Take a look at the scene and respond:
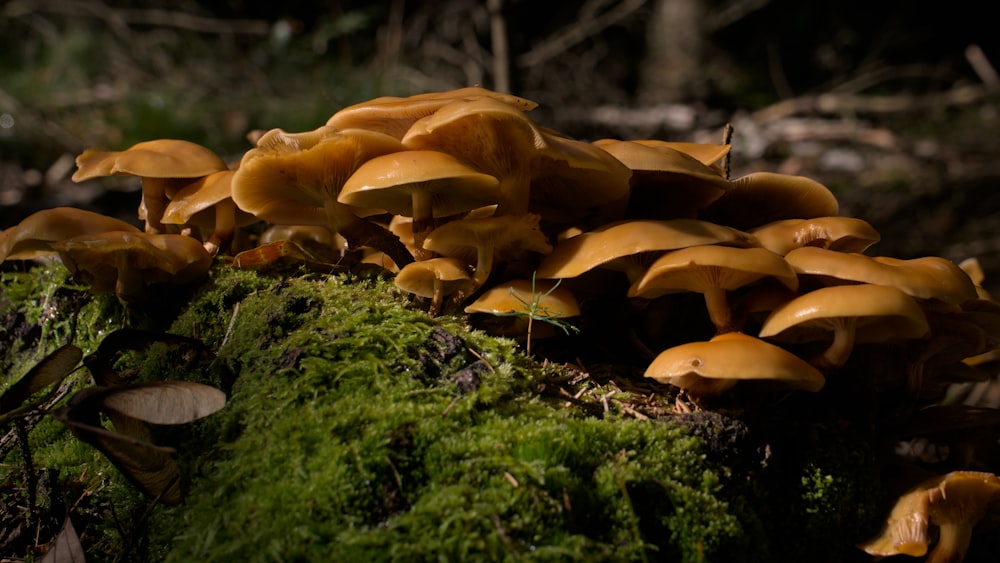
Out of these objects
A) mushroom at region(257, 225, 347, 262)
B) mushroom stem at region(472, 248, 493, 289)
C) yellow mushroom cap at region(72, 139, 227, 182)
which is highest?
yellow mushroom cap at region(72, 139, 227, 182)

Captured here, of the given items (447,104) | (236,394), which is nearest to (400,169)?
(447,104)

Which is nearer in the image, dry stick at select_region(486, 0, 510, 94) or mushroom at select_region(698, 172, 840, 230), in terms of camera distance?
mushroom at select_region(698, 172, 840, 230)

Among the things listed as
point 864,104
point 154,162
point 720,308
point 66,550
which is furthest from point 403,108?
point 864,104

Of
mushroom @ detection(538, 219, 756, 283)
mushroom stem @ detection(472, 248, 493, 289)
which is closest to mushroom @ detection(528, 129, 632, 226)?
mushroom @ detection(538, 219, 756, 283)

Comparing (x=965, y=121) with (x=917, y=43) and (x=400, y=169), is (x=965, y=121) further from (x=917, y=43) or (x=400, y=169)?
(x=400, y=169)

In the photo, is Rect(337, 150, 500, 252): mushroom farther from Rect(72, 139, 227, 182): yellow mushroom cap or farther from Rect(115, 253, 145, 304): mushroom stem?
Rect(115, 253, 145, 304): mushroom stem

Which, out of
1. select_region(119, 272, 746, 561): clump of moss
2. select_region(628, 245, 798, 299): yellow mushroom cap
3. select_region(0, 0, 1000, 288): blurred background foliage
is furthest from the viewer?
select_region(0, 0, 1000, 288): blurred background foliage

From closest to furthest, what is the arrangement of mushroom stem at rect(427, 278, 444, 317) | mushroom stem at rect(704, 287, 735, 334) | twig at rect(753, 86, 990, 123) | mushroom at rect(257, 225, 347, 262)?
mushroom stem at rect(704, 287, 735, 334)
mushroom stem at rect(427, 278, 444, 317)
mushroom at rect(257, 225, 347, 262)
twig at rect(753, 86, 990, 123)
